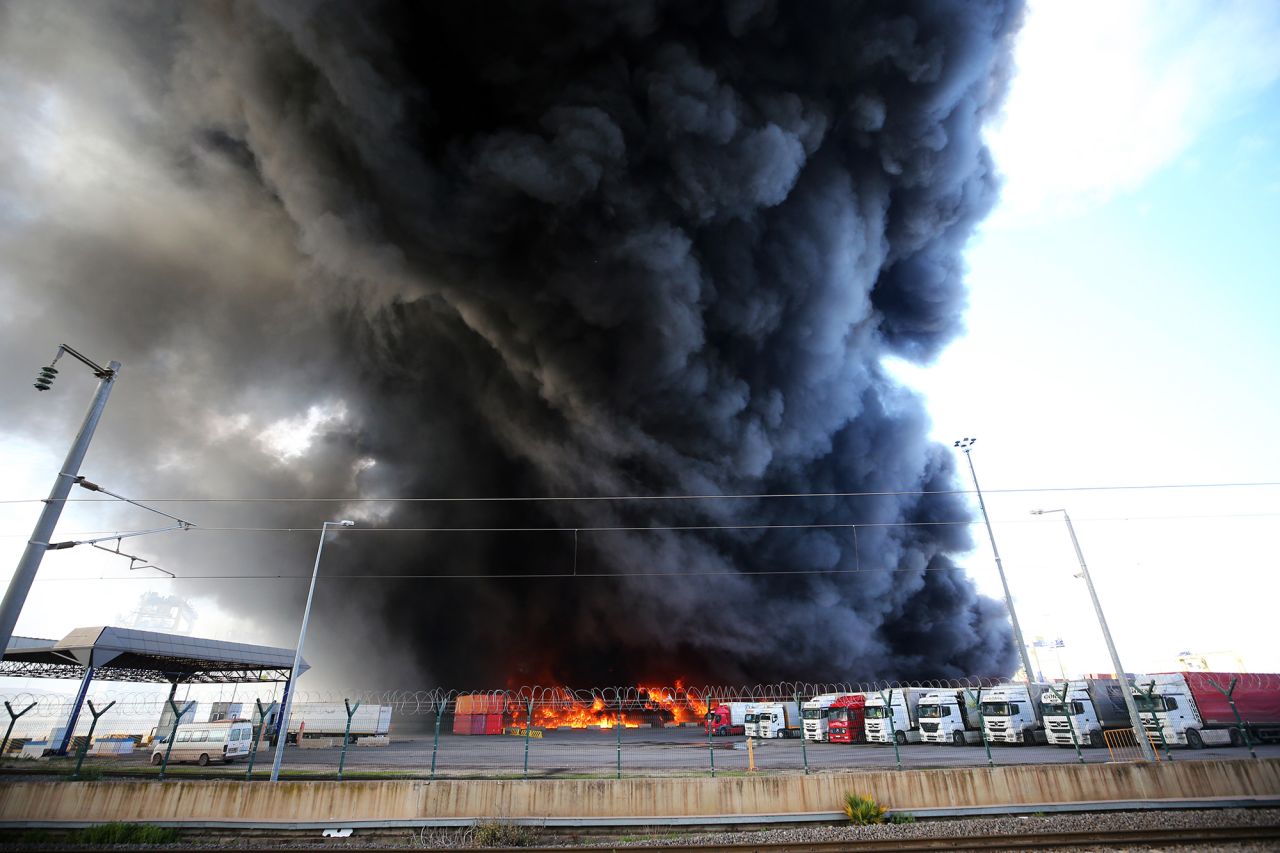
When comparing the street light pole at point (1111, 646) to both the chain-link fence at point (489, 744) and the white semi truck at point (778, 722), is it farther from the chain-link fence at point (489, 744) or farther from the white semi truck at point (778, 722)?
the white semi truck at point (778, 722)

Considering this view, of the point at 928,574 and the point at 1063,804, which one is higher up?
the point at 928,574

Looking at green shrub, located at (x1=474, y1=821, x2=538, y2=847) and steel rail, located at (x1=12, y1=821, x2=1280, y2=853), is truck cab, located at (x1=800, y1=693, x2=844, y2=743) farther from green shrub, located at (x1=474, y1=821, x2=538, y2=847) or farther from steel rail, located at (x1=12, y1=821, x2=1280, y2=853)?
green shrub, located at (x1=474, y1=821, x2=538, y2=847)

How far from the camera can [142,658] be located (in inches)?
1289

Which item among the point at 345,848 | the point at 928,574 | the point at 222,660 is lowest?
the point at 345,848

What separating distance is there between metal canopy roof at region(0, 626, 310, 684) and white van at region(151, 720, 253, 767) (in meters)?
5.93

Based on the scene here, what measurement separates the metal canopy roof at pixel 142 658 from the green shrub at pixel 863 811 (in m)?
31.8

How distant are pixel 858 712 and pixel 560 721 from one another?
152 feet

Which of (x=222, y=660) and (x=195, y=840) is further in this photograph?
(x=222, y=660)

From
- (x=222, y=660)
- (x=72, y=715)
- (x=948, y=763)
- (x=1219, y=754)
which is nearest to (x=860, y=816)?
(x=948, y=763)

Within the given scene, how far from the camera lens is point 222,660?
112 feet

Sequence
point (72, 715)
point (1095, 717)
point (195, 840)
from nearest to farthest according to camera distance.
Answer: point (195, 840)
point (1095, 717)
point (72, 715)

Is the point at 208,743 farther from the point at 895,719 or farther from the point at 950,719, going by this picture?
the point at 950,719

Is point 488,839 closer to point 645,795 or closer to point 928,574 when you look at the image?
point 645,795

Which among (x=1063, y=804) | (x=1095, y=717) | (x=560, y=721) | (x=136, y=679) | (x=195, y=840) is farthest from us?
(x=560, y=721)
